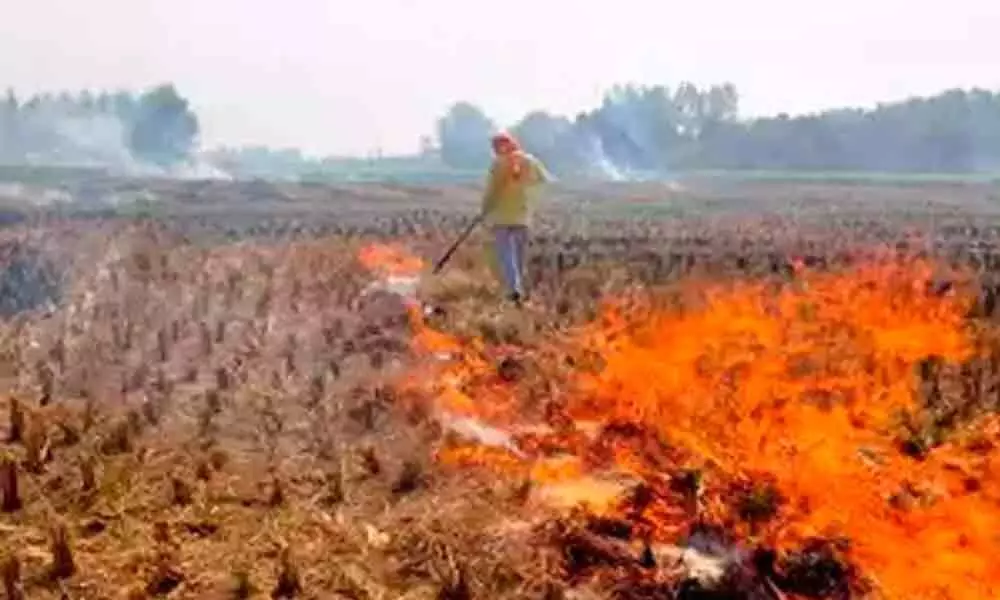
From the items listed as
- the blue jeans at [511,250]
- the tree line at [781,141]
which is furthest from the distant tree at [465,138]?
the blue jeans at [511,250]

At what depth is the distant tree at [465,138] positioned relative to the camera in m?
95.4

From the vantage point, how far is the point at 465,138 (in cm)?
10106

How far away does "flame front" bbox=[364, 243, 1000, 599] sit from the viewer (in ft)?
25.8

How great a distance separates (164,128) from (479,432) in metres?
79.3

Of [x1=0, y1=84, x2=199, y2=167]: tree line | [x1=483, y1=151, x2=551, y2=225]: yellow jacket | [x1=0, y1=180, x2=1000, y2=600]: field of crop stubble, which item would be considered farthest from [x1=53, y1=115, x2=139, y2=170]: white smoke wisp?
[x1=483, y1=151, x2=551, y2=225]: yellow jacket

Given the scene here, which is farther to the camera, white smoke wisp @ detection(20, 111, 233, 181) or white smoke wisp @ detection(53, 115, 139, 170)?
white smoke wisp @ detection(53, 115, 139, 170)

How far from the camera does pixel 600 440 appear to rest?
30.4 ft

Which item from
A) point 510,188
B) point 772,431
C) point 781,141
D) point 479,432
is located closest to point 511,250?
point 510,188

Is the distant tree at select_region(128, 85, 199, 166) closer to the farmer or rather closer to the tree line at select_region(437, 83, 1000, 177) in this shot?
the tree line at select_region(437, 83, 1000, 177)

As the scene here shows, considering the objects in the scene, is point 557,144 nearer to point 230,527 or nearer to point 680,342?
point 680,342

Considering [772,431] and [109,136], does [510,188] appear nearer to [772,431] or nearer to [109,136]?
[772,431]

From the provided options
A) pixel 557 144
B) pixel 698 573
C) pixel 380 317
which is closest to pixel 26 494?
pixel 698 573

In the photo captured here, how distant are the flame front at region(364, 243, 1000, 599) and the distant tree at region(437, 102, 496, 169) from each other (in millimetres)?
78700

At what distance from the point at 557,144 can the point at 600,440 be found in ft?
261
